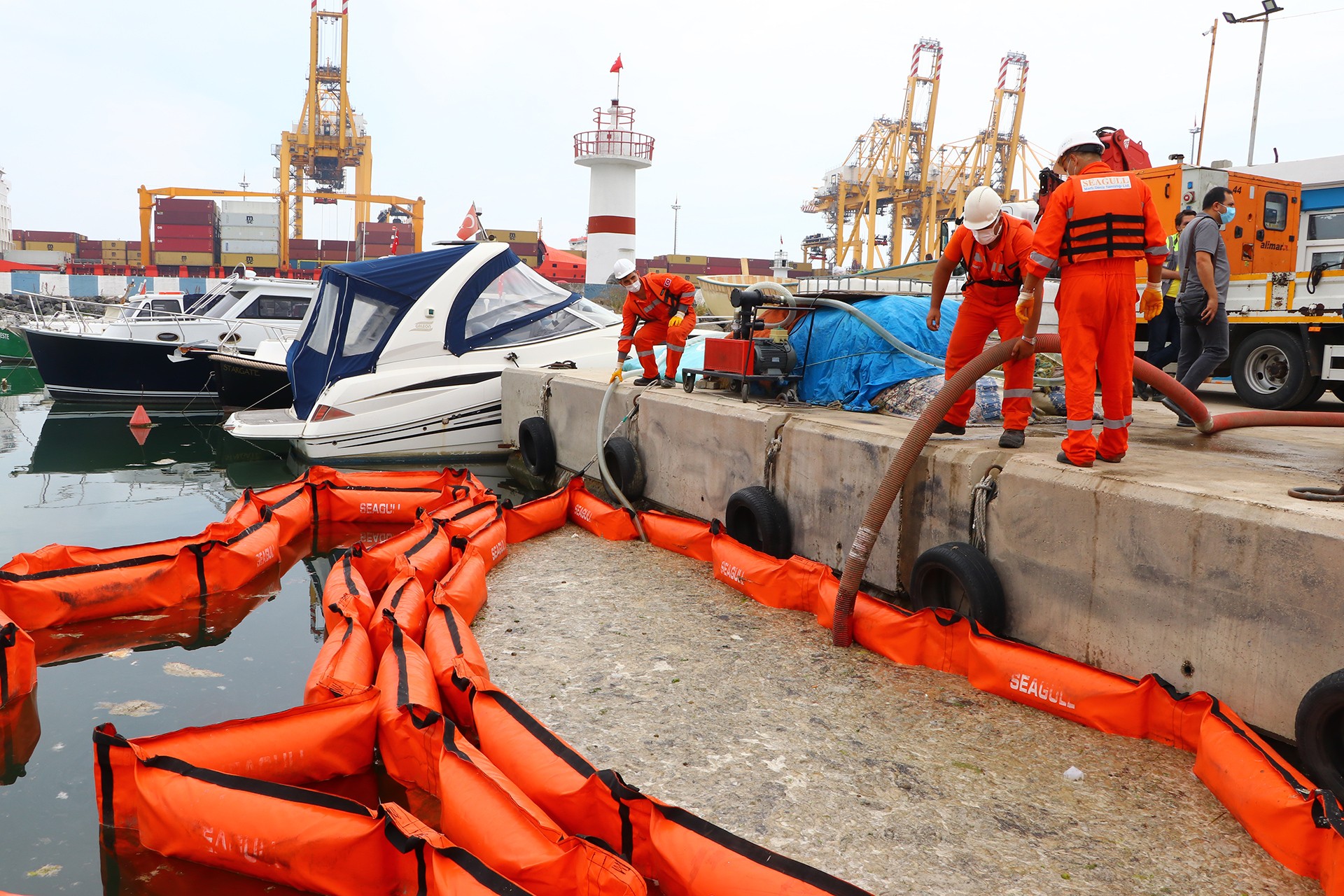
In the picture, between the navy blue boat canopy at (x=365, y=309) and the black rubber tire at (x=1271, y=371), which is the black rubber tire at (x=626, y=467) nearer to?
the navy blue boat canopy at (x=365, y=309)

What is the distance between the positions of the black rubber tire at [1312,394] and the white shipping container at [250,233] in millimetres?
48761

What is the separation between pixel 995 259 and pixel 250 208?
51189 mm

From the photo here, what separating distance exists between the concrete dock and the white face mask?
114 cm

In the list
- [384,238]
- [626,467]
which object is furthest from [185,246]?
[626,467]

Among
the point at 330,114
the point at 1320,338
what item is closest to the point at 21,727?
the point at 1320,338

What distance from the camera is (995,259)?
17.0 ft

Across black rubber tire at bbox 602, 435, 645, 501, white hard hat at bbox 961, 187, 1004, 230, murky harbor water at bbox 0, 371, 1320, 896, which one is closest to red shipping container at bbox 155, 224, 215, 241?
black rubber tire at bbox 602, 435, 645, 501

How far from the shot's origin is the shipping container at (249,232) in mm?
47938

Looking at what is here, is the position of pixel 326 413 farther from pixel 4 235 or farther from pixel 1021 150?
pixel 4 235

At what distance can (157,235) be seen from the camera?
49188 mm

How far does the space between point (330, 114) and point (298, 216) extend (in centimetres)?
772

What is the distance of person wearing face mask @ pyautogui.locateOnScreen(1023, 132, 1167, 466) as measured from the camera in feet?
14.6

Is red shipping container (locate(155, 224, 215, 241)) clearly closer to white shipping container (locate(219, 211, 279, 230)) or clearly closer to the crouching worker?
white shipping container (locate(219, 211, 279, 230))

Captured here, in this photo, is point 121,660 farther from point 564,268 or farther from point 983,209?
point 564,268
